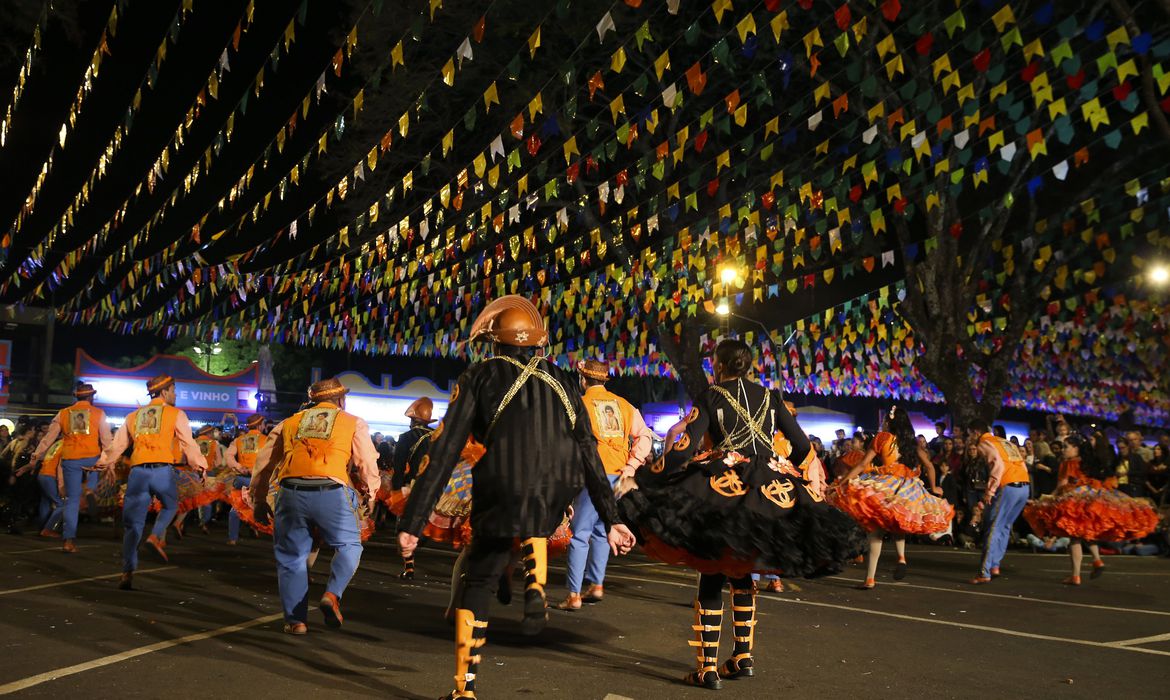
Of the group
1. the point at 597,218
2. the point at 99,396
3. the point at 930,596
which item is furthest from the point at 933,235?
the point at 99,396

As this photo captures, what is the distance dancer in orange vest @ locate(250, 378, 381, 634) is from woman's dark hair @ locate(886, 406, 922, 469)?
6.56 meters

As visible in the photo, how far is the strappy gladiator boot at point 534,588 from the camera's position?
637 centimetres

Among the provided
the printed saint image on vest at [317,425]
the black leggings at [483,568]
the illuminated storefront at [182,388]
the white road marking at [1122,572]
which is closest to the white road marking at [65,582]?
the printed saint image on vest at [317,425]

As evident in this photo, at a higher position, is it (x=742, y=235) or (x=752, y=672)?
(x=742, y=235)

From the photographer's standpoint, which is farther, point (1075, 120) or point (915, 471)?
point (1075, 120)

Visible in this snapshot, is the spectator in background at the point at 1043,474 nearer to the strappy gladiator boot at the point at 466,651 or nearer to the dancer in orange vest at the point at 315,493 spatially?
the dancer in orange vest at the point at 315,493

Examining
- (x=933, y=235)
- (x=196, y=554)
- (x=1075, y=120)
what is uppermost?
(x=1075, y=120)

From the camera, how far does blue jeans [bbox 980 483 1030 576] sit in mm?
11562

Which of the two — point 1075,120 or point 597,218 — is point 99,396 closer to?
point 597,218

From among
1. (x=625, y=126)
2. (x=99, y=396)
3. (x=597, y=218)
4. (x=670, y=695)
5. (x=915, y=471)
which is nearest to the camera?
(x=670, y=695)

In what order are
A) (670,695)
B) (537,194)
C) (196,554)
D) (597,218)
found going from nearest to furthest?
1. (670,695)
2. (196,554)
3. (537,194)
4. (597,218)

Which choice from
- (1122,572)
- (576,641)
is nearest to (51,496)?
(576,641)

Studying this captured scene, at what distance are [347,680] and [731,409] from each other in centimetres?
268

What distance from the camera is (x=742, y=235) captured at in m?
21.4
